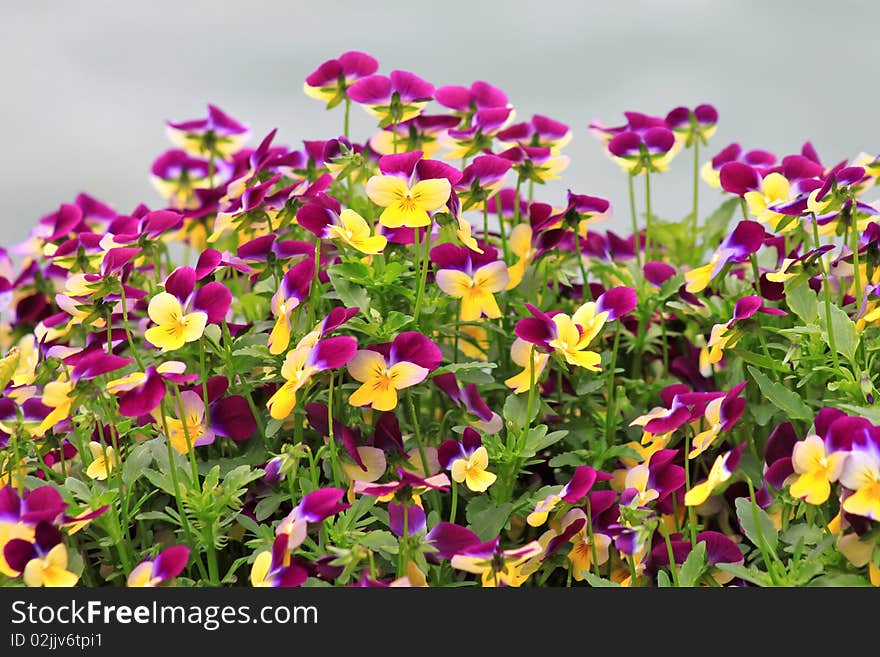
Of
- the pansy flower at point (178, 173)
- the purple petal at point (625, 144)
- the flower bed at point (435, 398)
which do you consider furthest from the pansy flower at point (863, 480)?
the pansy flower at point (178, 173)

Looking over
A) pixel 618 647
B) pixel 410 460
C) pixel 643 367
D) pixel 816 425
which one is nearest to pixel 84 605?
pixel 410 460

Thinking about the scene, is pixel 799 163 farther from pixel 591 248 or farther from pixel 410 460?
pixel 410 460

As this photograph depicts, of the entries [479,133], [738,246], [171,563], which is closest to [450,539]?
[171,563]

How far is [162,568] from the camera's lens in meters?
0.97

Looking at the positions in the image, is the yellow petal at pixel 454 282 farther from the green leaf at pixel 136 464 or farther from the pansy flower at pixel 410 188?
the green leaf at pixel 136 464

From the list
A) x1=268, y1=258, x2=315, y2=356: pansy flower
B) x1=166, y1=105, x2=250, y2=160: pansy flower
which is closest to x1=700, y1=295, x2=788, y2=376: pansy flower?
x1=268, y1=258, x2=315, y2=356: pansy flower

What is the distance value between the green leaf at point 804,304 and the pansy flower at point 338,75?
1.92 ft

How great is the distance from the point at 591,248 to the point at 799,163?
0.32m

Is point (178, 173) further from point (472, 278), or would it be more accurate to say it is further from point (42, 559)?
point (42, 559)

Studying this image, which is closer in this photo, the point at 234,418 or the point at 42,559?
the point at 42,559

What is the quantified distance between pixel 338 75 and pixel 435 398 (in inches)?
16.7

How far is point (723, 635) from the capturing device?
0.92 meters

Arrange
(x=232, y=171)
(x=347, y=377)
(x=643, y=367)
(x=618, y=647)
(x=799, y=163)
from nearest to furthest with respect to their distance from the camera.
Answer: (x=618, y=647) < (x=347, y=377) < (x=799, y=163) < (x=643, y=367) < (x=232, y=171)

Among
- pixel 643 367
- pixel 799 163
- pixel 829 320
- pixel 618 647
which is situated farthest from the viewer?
pixel 643 367
